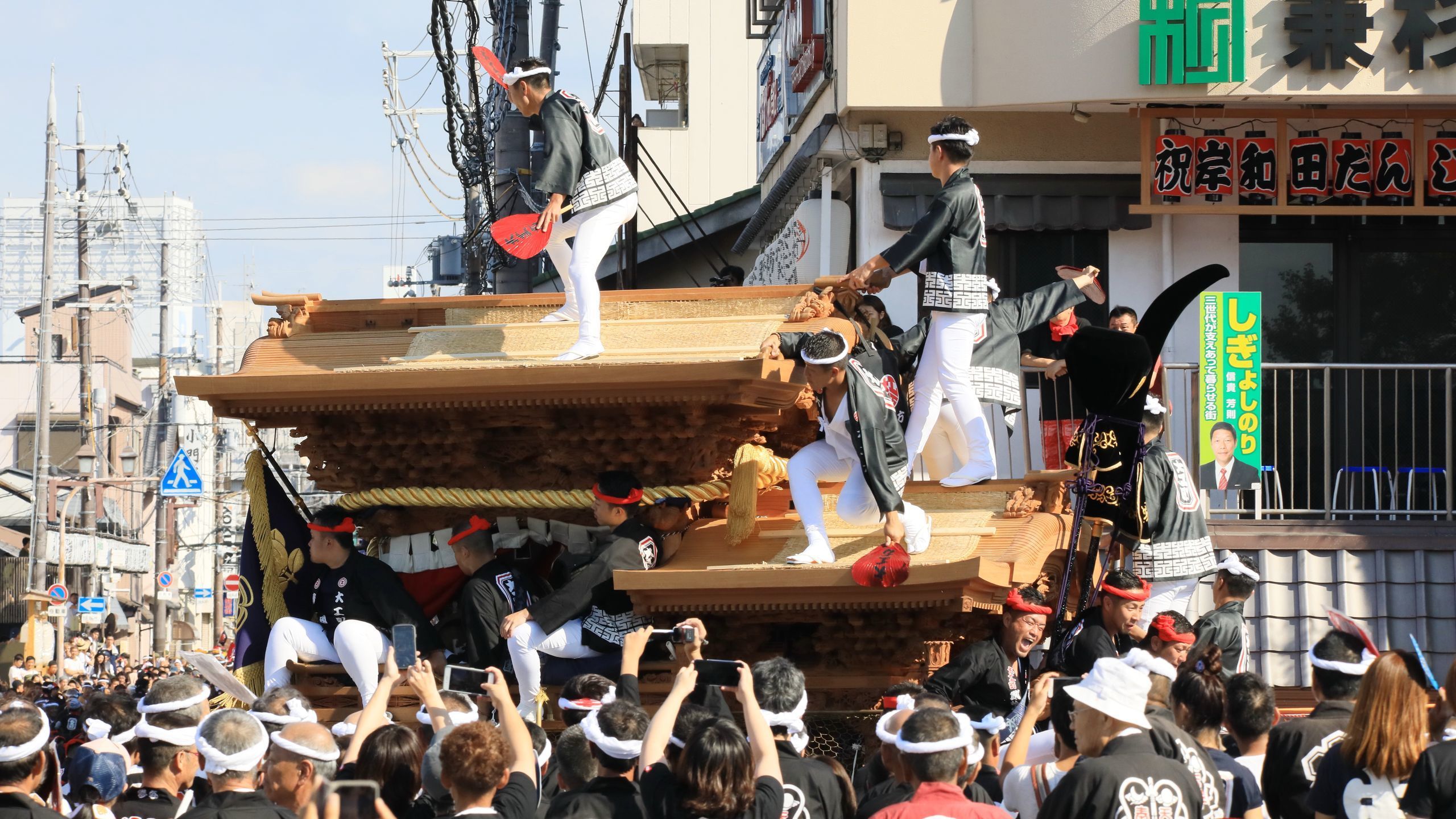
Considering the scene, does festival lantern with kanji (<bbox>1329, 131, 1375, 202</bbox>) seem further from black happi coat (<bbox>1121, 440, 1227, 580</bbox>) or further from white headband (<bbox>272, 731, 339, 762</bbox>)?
white headband (<bbox>272, 731, 339, 762</bbox>)

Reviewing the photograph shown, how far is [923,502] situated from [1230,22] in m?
4.95

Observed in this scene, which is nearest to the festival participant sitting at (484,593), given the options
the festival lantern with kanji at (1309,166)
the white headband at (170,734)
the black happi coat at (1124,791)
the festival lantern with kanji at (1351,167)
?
the white headband at (170,734)

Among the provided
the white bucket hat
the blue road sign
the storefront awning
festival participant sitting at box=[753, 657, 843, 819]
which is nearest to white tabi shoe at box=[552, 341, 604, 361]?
festival participant sitting at box=[753, 657, 843, 819]

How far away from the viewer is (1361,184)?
1225cm

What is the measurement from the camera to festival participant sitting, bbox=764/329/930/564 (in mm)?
7652

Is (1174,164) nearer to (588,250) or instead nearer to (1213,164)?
(1213,164)

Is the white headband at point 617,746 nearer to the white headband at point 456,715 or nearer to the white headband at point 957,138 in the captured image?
the white headband at point 456,715

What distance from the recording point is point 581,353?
841 centimetres

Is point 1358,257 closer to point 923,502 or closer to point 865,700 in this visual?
point 923,502

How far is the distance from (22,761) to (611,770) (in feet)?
5.17

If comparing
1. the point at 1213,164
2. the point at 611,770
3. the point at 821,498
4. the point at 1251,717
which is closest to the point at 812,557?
the point at 821,498

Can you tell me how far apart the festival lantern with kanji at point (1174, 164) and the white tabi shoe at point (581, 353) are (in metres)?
5.48

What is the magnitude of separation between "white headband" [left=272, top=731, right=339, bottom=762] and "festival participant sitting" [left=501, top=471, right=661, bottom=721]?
324 centimetres

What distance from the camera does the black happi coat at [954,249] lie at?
826cm
